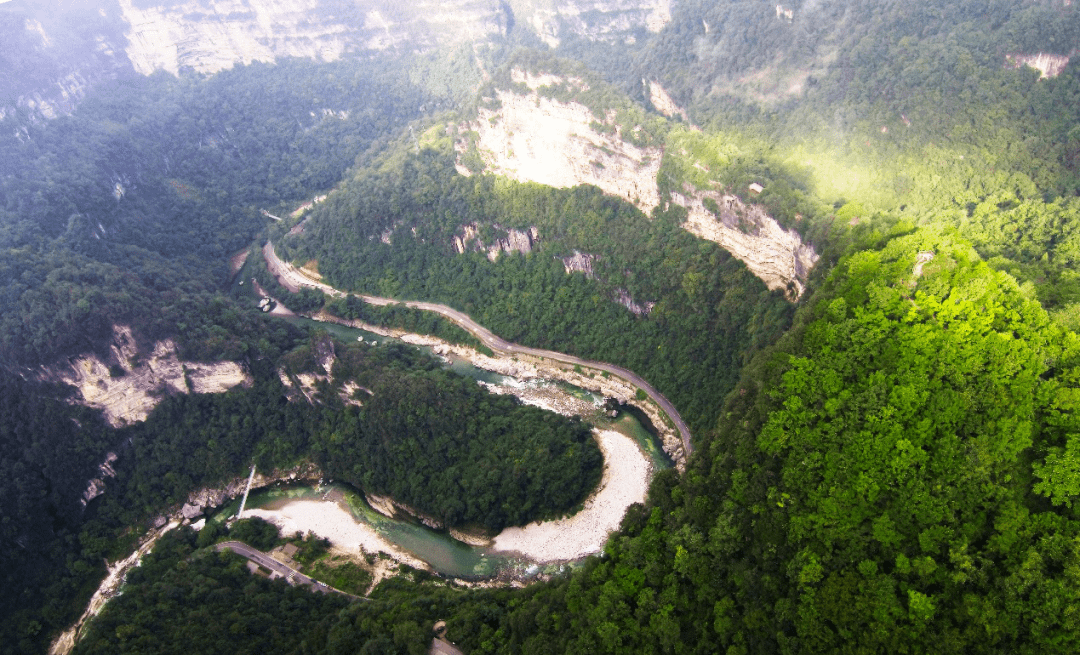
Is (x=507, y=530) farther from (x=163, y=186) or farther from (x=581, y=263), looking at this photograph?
(x=163, y=186)

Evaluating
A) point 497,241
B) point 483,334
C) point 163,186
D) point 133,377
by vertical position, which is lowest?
point 483,334

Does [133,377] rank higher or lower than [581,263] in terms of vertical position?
lower

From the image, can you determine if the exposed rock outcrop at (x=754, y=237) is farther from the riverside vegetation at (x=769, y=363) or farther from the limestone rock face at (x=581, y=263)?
the limestone rock face at (x=581, y=263)

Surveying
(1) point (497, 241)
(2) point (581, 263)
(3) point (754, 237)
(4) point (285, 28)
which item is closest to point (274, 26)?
(4) point (285, 28)

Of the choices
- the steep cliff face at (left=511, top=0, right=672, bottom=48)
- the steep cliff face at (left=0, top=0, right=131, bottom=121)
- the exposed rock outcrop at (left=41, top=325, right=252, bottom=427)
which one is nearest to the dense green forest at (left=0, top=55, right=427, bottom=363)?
the exposed rock outcrop at (left=41, top=325, right=252, bottom=427)

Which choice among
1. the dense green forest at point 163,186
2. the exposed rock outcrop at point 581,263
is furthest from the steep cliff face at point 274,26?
the exposed rock outcrop at point 581,263

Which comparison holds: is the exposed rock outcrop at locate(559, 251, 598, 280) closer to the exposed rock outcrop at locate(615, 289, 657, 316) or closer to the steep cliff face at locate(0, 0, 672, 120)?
the exposed rock outcrop at locate(615, 289, 657, 316)
